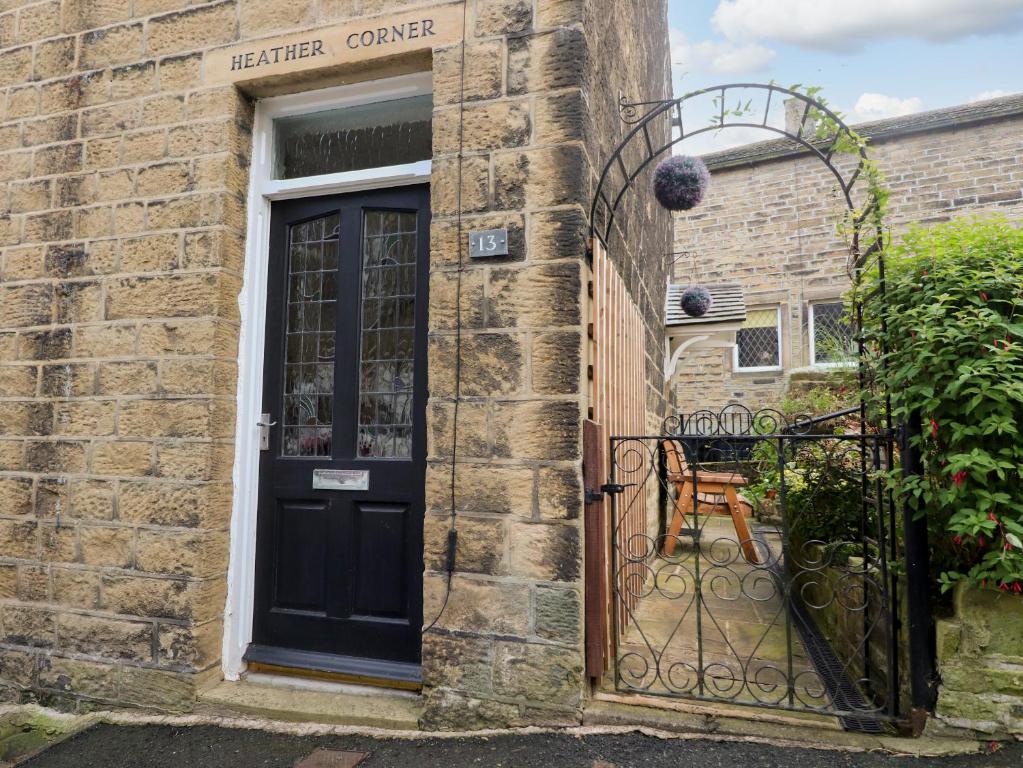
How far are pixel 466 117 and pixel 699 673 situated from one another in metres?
2.78

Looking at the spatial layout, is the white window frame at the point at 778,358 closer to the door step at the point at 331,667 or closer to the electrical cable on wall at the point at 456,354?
the electrical cable on wall at the point at 456,354

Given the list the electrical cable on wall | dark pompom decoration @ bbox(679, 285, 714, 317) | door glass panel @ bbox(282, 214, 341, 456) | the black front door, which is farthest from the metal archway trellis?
dark pompom decoration @ bbox(679, 285, 714, 317)

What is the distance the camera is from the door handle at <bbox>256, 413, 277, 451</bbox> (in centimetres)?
349

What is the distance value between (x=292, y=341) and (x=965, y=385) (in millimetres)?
3196

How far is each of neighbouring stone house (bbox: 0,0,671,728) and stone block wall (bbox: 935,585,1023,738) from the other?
4.76 feet

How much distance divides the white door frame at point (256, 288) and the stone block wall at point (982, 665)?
3108 millimetres

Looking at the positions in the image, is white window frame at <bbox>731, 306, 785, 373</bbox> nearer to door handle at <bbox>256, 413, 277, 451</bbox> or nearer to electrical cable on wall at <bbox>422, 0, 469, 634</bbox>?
electrical cable on wall at <bbox>422, 0, 469, 634</bbox>

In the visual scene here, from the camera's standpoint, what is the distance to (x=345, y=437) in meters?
3.37

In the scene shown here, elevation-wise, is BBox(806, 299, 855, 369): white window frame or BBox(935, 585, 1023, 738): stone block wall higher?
BBox(806, 299, 855, 369): white window frame

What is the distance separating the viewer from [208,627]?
10.7ft

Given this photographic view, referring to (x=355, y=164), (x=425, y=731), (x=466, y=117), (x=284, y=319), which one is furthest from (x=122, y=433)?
(x=466, y=117)

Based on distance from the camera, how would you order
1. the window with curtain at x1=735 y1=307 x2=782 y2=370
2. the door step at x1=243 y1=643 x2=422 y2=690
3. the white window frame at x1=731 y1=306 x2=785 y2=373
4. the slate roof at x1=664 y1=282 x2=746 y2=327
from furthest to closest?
1. the window with curtain at x1=735 y1=307 x2=782 y2=370
2. the white window frame at x1=731 y1=306 x2=785 y2=373
3. the slate roof at x1=664 y1=282 x2=746 y2=327
4. the door step at x1=243 y1=643 x2=422 y2=690

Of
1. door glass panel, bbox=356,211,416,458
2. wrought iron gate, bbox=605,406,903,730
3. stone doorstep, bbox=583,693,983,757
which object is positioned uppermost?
door glass panel, bbox=356,211,416,458

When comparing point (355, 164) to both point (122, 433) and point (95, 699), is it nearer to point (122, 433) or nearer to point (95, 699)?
point (122, 433)
